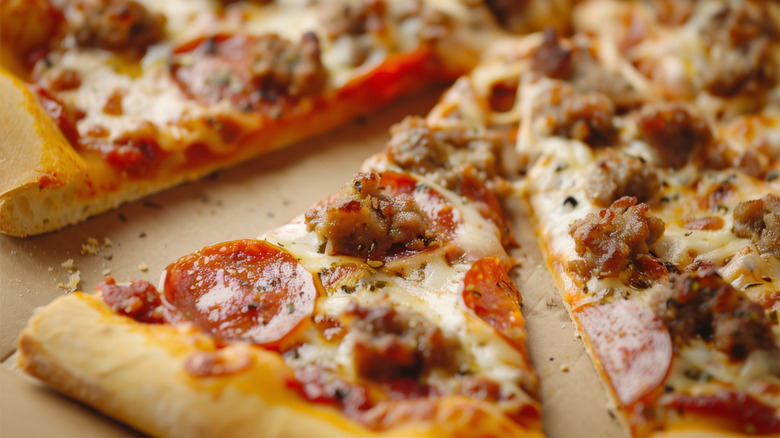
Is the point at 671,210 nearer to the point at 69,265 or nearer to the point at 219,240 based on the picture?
the point at 219,240

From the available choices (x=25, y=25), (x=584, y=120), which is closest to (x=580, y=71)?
(x=584, y=120)

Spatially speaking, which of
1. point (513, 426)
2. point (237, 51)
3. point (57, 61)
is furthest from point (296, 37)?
point (513, 426)

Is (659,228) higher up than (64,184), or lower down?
lower down

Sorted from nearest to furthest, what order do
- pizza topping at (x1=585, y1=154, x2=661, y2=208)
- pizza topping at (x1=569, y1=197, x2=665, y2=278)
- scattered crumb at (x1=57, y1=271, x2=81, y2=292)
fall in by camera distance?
1. pizza topping at (x1=569, y1=197, x2=665, y2=278)
2. scattered crumb at (x1=57, y1=271, x2=81, y2=292)
3. pizza topping at (x1=585, y1=154, x2=661, y2=208)

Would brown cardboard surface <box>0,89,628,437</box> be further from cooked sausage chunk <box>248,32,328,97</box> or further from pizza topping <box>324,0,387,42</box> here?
pizza topping <box>324,0,387,42</box>

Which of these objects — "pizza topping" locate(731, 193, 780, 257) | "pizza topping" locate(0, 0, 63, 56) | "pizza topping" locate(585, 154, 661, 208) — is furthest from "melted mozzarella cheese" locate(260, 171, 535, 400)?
"pizza topping" locate(0, 0, 63, 56)

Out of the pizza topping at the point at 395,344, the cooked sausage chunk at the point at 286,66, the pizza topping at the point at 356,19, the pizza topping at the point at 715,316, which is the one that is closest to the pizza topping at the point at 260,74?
the cooked sausage chunk at the point at 286,66

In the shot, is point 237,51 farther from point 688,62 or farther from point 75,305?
point 688,62

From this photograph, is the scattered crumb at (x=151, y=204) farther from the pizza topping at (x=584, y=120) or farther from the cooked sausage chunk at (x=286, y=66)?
the pizza topping at (x=584, y=120)
